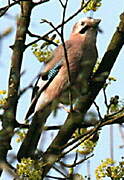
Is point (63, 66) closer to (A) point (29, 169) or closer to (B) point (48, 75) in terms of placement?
(B) point (48, 75)

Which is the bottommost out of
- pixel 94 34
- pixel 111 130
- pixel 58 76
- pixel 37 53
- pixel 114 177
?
pixel 114 177

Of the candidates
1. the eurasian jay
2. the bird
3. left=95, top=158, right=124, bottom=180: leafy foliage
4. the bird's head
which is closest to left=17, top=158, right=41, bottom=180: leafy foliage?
left=95, top=158, right=124, bottom=180: leafy foliage

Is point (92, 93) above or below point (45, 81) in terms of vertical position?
below

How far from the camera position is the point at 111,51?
4219 mm

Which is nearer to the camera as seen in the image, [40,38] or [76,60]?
[40,38]

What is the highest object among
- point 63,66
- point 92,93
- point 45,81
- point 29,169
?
point 63,66

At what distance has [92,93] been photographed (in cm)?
409

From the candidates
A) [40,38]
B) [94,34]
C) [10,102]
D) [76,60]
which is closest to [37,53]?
[40,38]

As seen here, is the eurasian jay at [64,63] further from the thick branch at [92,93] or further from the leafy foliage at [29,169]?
the leafy foliage at [29,169]

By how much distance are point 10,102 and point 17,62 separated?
0.40 m

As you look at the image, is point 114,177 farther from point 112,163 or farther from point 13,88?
point 13,88

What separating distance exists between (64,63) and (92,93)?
4.19 feet

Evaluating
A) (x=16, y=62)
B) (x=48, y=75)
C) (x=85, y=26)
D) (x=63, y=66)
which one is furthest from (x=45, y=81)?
(x=85, y=26)

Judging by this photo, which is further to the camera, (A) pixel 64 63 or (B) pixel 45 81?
(A) pixel 64 63
